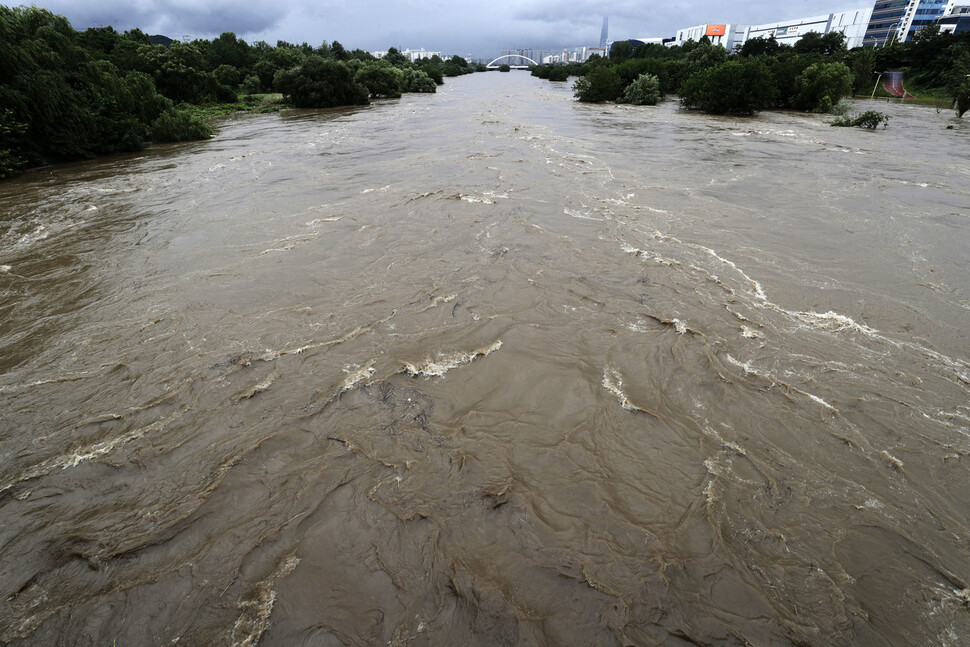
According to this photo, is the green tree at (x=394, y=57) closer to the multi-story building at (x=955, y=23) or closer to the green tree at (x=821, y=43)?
the green tree at (x=821, y=43)

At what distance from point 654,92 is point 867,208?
140 ft

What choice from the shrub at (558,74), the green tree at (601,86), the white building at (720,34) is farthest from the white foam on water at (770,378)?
the white building at (720,34)

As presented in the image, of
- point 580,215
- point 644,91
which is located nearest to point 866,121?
point 644,91

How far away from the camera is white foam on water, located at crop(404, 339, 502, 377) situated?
678cm

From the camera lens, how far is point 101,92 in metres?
23.2

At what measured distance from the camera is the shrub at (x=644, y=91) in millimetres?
49438

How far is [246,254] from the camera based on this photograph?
11000mm

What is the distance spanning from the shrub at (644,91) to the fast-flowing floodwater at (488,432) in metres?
43.4

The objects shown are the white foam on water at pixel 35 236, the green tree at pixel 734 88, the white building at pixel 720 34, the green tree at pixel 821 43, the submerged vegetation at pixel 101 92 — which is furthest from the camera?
the white building at pixel 720 34

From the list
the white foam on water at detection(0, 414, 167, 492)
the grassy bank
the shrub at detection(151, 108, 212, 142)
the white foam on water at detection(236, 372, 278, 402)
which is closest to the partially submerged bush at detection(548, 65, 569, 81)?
the grassy bank

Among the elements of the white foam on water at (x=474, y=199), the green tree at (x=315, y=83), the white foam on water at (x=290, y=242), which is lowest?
the white foam on water at (x=290, y=242)

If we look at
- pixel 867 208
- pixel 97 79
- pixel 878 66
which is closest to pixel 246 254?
pixel 867 208

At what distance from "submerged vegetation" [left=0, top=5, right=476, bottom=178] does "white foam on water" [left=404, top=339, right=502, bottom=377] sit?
23865 millimetres

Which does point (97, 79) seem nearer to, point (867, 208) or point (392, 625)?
point (392, 625)
